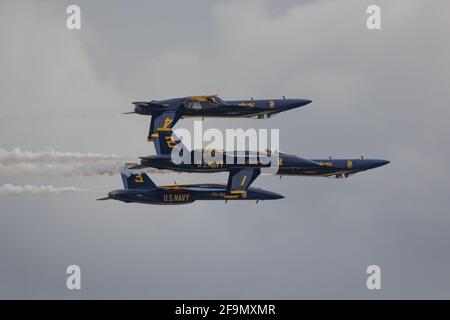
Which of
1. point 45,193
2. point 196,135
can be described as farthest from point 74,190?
point 196,135

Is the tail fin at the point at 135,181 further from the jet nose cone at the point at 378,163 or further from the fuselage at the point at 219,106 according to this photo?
the jet nose cone at the point at 378,163

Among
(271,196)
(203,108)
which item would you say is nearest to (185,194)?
(271,196)

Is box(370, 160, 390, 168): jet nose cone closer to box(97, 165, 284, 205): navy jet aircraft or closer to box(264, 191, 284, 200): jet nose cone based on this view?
box(264, 191, 284, 200): jet nose cone

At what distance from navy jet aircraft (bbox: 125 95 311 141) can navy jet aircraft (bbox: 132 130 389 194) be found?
1.36 metres

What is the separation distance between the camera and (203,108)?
14512 centimetres

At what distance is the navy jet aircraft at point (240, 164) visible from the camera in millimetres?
142125

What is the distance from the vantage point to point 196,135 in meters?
144

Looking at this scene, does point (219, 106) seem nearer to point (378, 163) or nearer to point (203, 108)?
point (203, 108)

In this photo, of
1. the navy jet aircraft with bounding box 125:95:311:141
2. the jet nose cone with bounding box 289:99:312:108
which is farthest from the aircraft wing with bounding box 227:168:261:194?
the jet nose cone with bounding box 289:99:312:108

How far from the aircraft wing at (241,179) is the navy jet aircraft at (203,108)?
5.56 metres

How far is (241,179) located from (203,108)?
8.31 m

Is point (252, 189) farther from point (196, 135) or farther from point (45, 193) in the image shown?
point (45, 193)
